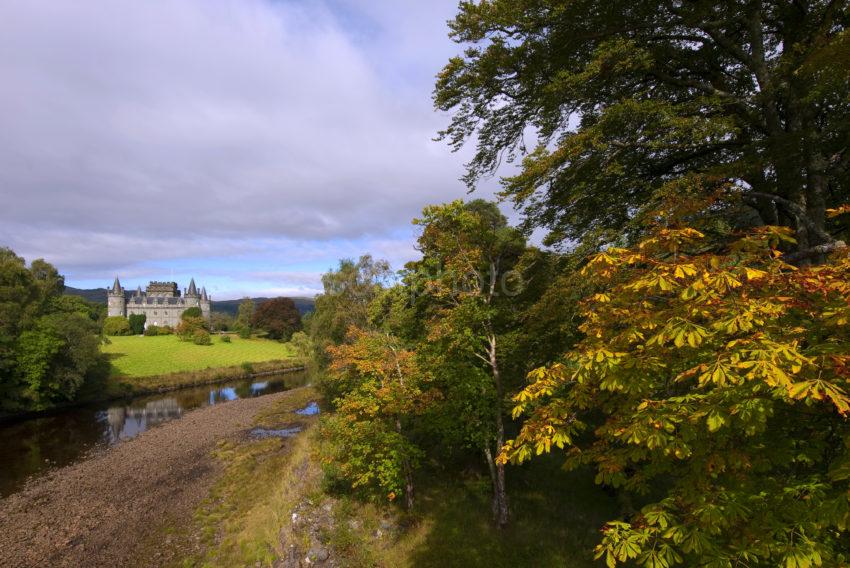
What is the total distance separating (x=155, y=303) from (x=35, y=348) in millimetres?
98746

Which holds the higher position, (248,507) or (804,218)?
(804,218)

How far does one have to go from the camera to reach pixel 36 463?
2203cm

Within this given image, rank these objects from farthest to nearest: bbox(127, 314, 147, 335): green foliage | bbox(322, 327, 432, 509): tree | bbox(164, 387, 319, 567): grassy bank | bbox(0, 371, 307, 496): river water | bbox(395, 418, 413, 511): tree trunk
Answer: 1. bbox(127, 314, 147, 335): green foliage
2. bbox(0, 371, 307, 496): river water
3. bbox(395, 418, 413, 511): tree trunk
4. bbox(164, 387, 319, 567): grassy bank
5. bbox(322, 327, 432, 509): tree

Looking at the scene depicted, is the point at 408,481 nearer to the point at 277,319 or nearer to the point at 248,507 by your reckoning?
the point at 248,507

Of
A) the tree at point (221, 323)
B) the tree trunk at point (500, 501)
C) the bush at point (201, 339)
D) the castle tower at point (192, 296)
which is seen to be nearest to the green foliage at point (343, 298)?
the tree trunk at point (500, 501)

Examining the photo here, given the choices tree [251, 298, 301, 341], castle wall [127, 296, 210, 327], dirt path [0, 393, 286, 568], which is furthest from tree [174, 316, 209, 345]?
dirt path [0, 393, 286, 568]

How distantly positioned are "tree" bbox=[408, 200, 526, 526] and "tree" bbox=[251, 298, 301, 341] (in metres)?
76.5

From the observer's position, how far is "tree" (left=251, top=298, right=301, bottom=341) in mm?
83812

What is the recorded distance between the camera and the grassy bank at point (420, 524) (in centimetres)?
1098

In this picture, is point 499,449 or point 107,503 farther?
point 107,503

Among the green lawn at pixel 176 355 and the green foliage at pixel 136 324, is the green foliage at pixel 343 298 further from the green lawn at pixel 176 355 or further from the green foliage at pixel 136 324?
the green foliage at pixel 136 324

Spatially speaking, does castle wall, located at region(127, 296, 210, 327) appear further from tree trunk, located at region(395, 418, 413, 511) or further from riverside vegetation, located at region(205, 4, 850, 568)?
riverside vegetation, located at region(205, 4, 850, 568)

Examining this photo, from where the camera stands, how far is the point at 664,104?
6957 millimetres

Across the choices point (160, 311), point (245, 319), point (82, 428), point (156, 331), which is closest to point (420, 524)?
point (82, 428)
